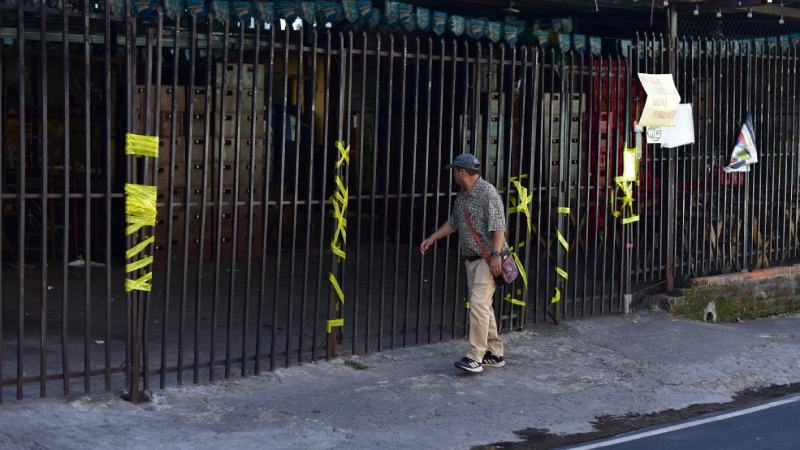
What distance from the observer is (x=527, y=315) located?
1042 cm

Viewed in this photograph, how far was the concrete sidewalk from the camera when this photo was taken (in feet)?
21.9

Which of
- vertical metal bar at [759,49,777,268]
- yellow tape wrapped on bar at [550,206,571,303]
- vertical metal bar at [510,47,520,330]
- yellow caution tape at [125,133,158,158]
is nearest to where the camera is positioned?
→ yellow caution tape at [125,133,158,158]

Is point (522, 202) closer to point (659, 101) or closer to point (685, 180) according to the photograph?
point (659, 101)

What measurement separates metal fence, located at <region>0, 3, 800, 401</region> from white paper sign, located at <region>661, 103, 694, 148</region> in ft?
0.49

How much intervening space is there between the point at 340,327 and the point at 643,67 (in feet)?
15.3

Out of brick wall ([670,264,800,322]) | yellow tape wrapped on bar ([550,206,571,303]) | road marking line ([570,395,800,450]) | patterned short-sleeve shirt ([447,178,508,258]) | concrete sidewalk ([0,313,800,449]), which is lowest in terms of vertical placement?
road marking line ([570,395,800,450])

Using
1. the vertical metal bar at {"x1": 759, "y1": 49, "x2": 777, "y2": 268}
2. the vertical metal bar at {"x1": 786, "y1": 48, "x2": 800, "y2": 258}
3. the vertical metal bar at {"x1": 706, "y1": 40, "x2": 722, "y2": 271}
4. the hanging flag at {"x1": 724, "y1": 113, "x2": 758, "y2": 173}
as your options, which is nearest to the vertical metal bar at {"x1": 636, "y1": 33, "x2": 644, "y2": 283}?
the vertical metal bar at {"x1": 706, "y1": 40, "x2": 722, "y2": 271}

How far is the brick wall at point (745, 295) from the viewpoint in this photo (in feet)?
38.1

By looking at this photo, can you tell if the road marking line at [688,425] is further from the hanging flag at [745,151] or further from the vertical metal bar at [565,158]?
the hanging flag at [745,151]

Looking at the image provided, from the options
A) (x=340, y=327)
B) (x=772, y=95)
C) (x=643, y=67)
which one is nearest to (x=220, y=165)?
(x=340, y=327)

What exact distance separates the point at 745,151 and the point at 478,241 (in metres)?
5.07

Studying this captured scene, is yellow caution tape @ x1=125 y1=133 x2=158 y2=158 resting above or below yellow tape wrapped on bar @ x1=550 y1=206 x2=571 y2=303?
above

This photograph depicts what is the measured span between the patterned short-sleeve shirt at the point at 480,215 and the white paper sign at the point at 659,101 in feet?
10.1

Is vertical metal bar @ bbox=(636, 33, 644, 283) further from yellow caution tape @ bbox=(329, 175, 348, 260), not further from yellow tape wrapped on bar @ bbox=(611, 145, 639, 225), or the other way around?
yellow caution tape @ bbox=(329, 175, 348, 260)
